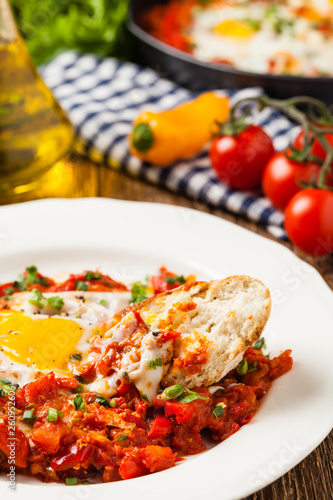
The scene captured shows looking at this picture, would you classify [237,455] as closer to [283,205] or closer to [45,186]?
[283,205]

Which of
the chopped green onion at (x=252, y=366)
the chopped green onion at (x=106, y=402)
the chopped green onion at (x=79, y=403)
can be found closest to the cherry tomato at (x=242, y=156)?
the chopped green onion at (x=252, y=366)

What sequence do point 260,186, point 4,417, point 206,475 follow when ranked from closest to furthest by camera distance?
1. point 206,475
2. point 4,417
3. point 260,186

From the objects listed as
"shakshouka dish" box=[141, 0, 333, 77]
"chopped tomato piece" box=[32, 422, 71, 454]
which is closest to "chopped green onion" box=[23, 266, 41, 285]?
"chopped tomato piece" box=[32, 422, 71, 454]

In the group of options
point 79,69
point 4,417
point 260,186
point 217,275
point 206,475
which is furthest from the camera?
point 79,69

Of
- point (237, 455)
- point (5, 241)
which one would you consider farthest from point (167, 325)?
point (5, 241)

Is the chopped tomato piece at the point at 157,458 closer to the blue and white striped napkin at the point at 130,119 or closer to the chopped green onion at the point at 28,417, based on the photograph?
the chopped green onion at the point at 28,417

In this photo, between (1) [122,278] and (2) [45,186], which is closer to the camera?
(1) [122,278]
